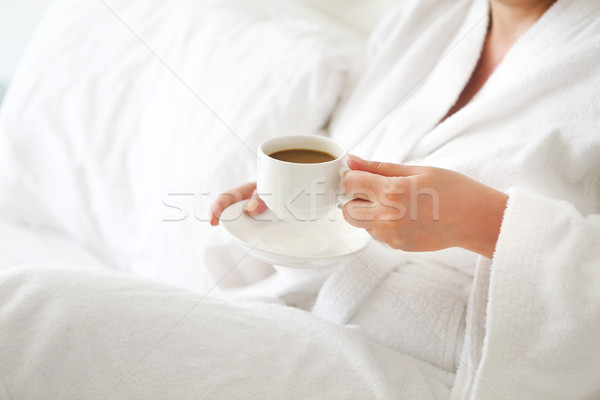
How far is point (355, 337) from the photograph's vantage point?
753 mm

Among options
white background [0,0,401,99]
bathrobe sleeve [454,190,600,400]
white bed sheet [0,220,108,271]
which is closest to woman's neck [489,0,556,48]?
bathrobe sleeve [454,190,600,400]

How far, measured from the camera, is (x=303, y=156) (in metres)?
0.76

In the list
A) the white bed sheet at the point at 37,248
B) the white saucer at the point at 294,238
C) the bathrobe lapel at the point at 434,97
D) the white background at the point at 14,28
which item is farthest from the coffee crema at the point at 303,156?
the white background at the point at 14,28

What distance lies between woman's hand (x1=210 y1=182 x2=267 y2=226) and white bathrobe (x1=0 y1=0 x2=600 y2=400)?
5.3 inches

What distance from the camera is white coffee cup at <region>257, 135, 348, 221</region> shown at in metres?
0.70

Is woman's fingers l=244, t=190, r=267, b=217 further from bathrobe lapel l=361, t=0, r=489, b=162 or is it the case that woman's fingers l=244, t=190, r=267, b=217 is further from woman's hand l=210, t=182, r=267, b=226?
bathrobe lapel l=361, t=0, r=489, b=162

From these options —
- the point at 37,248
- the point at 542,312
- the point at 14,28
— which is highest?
the point at 542,312

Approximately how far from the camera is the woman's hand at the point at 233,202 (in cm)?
83

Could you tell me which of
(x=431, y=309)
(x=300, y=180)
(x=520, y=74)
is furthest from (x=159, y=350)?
(x=520, y=74)

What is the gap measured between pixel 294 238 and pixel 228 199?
4.7 inches

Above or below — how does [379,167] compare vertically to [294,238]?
above

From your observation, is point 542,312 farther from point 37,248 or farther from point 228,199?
point 37,248

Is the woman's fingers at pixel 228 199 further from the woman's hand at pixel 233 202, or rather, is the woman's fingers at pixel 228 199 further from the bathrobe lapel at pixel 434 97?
the bathrobe lapel at pixel 434 97

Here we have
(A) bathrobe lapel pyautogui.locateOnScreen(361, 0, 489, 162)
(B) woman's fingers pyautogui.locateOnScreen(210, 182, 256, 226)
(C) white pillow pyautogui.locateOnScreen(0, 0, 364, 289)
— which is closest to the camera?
(B) woman's fingers pyautogui.locateOnScreen(210, 182, 256, 226)
